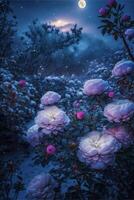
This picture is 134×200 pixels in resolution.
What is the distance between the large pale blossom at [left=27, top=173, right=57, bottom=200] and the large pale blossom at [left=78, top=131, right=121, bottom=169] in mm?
365

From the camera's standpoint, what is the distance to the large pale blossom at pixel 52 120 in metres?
2.28

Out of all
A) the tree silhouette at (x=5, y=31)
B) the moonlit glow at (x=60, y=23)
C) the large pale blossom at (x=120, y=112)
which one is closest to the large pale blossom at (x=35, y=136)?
the large pale blossom at (x=120, y=112)

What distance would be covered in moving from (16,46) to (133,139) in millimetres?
11583

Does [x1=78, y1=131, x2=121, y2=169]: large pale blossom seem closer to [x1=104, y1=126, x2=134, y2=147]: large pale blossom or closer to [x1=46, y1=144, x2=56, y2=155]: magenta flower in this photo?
[x1=104, y1=126, x2=134, y2=147]: large pale blossom

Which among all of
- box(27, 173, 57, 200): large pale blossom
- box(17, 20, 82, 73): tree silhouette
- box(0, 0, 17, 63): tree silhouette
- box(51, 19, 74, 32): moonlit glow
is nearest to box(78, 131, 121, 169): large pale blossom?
box(27, 173, 57, 200): large pale blossom

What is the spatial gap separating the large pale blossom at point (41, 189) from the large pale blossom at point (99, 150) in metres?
0.37

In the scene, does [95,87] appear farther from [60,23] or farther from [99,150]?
[60,23]

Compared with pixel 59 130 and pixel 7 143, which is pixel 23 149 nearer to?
pixel 7 143

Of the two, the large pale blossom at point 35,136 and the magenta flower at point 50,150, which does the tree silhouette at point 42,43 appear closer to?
the large pale blossom at point 35,136

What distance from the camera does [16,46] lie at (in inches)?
522

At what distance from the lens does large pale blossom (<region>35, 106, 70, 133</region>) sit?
2.28m

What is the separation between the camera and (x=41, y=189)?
224 centimetres

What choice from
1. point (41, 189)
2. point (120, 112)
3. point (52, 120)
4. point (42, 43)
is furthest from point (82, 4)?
point (41, 189)

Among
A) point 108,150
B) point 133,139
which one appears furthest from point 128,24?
point 108,150
